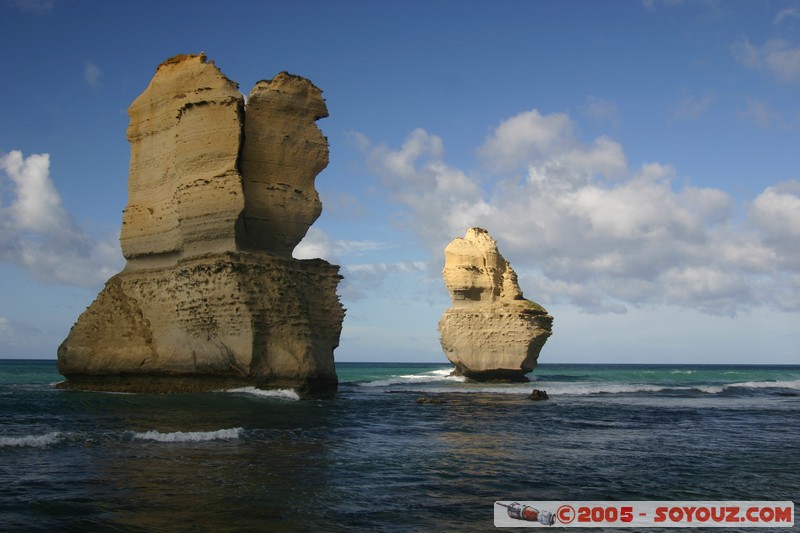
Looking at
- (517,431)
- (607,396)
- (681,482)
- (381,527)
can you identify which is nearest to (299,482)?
(381,527)

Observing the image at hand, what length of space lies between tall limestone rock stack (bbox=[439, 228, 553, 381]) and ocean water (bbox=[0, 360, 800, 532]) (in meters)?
19.7

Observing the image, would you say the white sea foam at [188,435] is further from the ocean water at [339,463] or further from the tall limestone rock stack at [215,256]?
the tall limestone rock stack at [215,256]

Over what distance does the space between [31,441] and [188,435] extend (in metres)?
2.87

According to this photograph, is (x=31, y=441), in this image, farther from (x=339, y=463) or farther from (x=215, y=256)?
(x=215, y=256)

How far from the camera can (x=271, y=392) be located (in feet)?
80.3

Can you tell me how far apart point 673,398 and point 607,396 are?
305cm

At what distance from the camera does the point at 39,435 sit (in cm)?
1397

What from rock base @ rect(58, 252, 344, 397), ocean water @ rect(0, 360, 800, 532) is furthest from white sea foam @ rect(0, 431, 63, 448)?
rock base @ rect(58, 252, 344, 397)

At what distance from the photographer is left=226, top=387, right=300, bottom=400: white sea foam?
24.0 meters

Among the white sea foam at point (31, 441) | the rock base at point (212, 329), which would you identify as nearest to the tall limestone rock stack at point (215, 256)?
the rock base at point (212, 329)

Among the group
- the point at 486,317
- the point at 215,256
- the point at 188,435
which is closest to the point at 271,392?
the point at 215,256

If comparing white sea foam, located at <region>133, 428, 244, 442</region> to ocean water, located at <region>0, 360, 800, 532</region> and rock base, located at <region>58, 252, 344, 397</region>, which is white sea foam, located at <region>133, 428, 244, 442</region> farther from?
rock base, located at <region>58, 252, 344, 397</region>

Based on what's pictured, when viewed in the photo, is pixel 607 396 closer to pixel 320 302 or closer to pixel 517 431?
pixel 320 302

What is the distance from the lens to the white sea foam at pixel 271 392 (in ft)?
78.8
